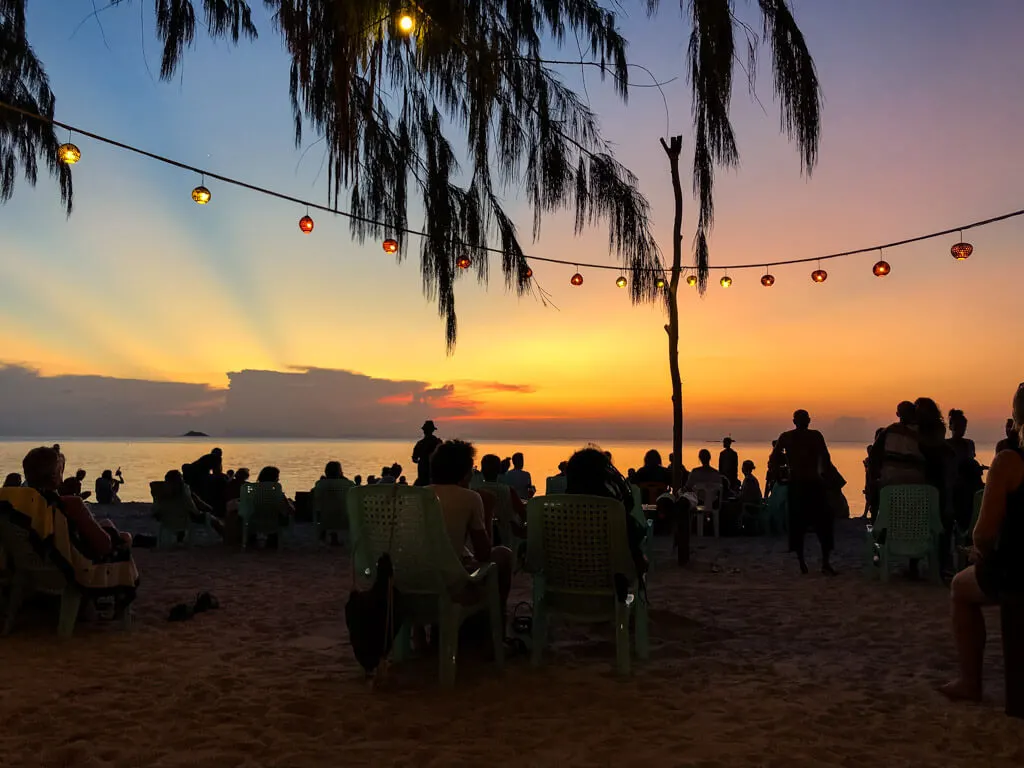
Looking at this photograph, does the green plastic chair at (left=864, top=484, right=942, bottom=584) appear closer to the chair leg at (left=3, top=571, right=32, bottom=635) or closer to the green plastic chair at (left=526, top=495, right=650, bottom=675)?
the green plastic chair at (left=526, top=495, right=650, bottom=675)

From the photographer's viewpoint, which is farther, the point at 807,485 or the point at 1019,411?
the point at 807,485

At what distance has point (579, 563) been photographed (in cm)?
318

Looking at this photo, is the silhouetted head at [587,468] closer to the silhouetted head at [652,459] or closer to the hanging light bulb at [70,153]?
the hanging light bulb at [70,153]

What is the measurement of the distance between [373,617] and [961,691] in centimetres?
225

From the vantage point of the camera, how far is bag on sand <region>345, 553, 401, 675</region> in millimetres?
2799

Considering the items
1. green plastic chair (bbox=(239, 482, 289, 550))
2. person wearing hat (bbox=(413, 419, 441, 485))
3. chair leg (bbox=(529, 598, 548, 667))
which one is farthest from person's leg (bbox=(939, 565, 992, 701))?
green plastic chair (bbox=(239, 482, 289, 550))

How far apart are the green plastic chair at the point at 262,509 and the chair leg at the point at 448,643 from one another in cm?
492

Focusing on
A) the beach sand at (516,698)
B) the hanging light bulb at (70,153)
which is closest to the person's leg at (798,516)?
the beach sand at (516,698)

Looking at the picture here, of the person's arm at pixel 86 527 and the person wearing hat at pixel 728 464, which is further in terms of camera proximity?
the person wearing hat at pixel 728 464

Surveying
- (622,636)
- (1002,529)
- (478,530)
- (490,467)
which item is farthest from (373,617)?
(490,467)

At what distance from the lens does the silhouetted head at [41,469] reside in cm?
352

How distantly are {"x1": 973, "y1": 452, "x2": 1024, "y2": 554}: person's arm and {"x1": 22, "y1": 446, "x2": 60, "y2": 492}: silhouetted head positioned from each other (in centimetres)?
401

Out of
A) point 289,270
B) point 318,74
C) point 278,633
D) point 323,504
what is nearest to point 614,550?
point 278,633

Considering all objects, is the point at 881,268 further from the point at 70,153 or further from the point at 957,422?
the point at 70,153
